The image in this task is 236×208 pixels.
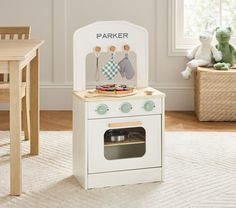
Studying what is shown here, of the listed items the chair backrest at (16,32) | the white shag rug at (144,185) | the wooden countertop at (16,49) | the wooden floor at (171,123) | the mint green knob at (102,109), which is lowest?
the white shag rug at (144,185)

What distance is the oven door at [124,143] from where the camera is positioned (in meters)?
A: 2.77

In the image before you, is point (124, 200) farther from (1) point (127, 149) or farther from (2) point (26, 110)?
(2) point (26, 110)

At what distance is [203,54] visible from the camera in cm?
461

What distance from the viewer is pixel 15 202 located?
261 centimetres

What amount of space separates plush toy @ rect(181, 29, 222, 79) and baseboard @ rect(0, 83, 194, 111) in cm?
20

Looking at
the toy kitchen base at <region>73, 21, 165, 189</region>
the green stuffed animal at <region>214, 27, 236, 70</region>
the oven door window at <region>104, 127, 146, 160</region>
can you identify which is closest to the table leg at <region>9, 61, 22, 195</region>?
the toy kitchen base at <region>73, 21, 165, 189</region>

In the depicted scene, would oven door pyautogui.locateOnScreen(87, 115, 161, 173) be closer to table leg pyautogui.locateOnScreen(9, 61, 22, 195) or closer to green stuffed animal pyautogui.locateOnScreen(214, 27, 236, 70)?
table leg pyautogui.locateOnScreen(9, 61, 22, 195)

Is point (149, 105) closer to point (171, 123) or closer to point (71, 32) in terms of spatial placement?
point (171, 123)

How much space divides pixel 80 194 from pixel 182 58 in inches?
92.4

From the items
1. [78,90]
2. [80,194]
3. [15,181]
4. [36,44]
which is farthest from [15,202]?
[36,44]

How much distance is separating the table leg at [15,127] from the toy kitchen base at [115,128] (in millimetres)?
313

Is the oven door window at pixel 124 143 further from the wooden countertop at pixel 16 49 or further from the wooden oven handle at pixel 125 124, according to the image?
the wooden countertop at pixel 16 49

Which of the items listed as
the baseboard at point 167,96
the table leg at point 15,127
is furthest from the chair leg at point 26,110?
the baseboard at point 167,96

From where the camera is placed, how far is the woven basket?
4363 millimetres
